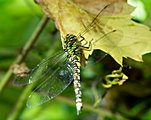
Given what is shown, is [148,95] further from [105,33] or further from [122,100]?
[105,33]

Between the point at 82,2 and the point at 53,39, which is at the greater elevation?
the point at 53,39

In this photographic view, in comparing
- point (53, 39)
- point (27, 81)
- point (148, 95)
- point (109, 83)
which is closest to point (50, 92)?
point (27, 81)

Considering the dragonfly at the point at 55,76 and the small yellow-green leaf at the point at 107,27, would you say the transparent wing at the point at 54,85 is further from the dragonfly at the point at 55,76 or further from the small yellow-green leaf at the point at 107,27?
the small yellow-green leaf at the point at 107,27

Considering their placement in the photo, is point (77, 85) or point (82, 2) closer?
point (82, 2)

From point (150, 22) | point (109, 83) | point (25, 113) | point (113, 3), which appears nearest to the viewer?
point (113, 3)

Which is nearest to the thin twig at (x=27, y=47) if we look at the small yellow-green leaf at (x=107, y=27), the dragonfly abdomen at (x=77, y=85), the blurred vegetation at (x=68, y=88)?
the blurred vegetation at (x=68, y=88)
